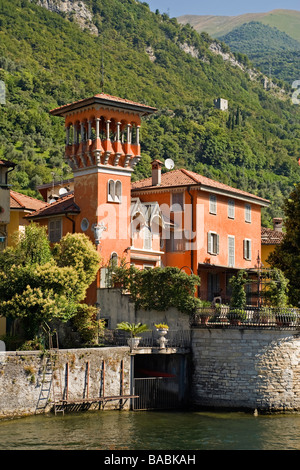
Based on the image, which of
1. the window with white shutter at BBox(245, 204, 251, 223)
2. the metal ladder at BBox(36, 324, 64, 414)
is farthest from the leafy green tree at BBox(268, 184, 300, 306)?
the metal ladder at BBox(36, 324, 64, 414)

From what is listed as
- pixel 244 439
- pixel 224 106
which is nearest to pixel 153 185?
pixel 244 439

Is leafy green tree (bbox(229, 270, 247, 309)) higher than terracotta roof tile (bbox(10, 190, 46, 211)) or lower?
lower

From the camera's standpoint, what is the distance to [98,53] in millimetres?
170500

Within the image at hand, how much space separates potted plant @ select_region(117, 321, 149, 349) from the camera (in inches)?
1775

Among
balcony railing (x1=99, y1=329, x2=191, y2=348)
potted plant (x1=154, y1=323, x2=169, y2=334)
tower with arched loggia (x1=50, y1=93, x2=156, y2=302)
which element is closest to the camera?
potted plant (x1=154, y1=323, x2=169, y2=334)

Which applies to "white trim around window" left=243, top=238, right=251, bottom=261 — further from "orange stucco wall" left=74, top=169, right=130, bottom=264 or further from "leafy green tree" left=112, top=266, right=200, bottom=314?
"leafy green tree" left=112, top=266, right=200, bottom=314

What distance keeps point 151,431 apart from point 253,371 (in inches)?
333

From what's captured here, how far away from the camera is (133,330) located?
151 feet

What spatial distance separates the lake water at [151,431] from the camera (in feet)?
116

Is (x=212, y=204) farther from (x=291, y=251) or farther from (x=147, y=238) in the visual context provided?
(x=291, y=251)

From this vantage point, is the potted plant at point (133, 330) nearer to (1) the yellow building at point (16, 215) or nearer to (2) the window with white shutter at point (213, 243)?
(1) the yellow building at point (16, 215)

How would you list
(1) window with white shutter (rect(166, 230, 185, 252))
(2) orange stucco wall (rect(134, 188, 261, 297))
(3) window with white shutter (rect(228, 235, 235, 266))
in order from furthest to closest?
(3) window with white shutter (rect(228, 235, 235, 266))
(1) window with white shutter (rect(166, 230, 185, 252))
(2) orange stucco wall (rect(134, 188, 261, 297))

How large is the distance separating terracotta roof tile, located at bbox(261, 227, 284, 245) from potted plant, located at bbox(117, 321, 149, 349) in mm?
24217

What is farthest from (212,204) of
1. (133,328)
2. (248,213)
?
(133,328)
